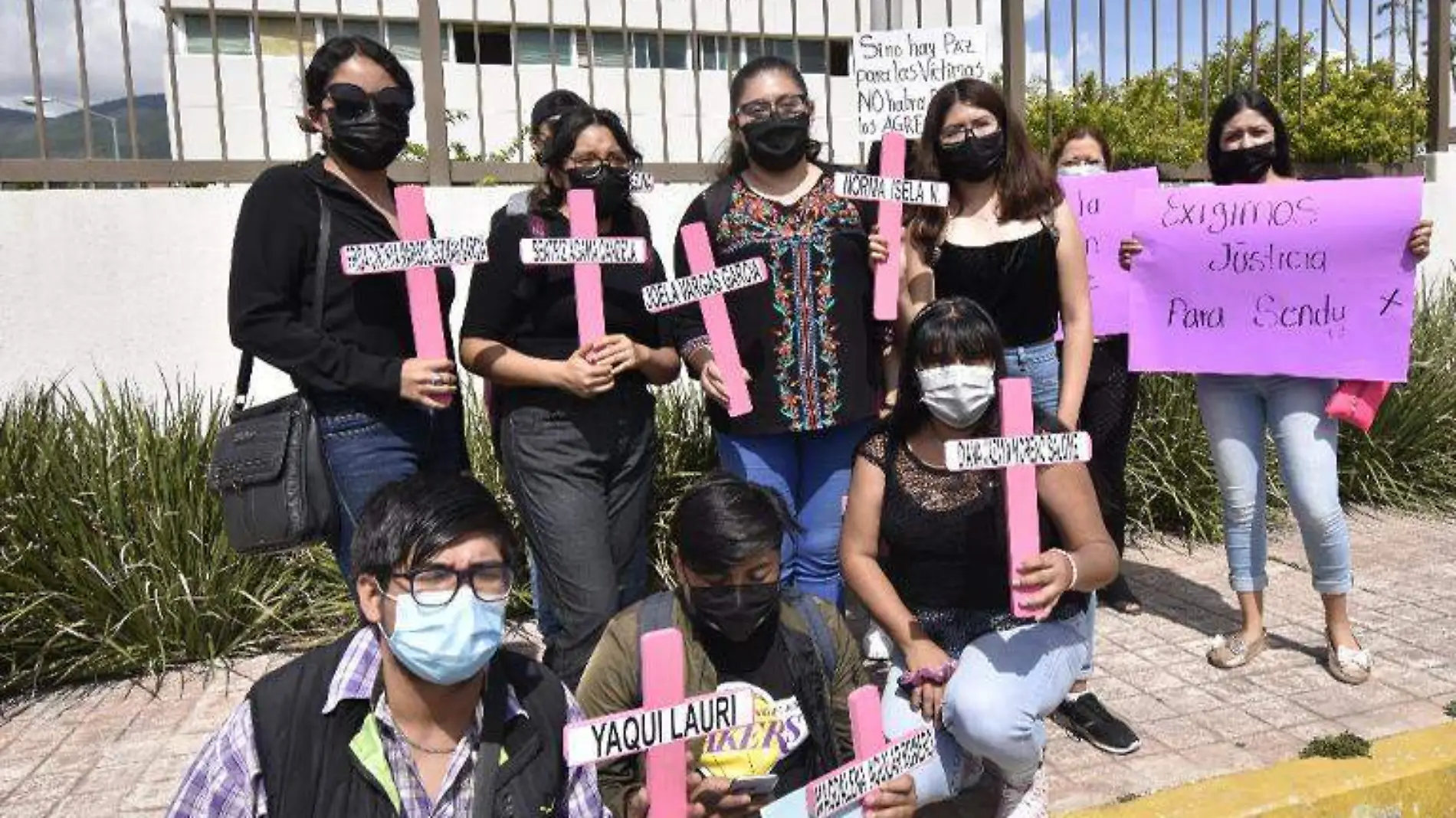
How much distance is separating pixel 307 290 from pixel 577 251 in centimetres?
67

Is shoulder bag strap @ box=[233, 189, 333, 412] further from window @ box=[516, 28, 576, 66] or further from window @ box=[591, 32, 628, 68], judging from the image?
window @ box=[516, 28, 576, 66]

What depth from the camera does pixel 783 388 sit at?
3.43 meters

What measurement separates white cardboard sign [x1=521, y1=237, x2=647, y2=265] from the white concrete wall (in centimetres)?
247

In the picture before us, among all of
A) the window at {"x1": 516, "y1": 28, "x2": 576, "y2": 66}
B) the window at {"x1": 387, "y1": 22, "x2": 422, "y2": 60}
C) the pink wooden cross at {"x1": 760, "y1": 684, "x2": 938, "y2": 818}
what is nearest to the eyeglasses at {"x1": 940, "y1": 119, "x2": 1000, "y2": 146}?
the pink wooden cross at {"x1": 760, "y1": 684, "x2": 938, "y2": 818}

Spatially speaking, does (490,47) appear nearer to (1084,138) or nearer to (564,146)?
(1084,138)

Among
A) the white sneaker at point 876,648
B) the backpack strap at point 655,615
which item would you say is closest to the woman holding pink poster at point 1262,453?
the white sneaker at point 876,648

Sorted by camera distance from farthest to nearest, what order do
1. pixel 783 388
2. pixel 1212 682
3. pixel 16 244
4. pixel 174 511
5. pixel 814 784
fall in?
1. pixel 16 244
2. pixel 174 511
3. pixel 1212 682
4. pixel 783 388
5. pixel 814 784

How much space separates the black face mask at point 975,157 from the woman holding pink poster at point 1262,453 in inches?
40.3

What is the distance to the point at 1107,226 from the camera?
15.4 ft

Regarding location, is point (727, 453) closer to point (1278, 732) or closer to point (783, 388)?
point (783, 388)

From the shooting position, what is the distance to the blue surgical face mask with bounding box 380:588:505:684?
1863 mm

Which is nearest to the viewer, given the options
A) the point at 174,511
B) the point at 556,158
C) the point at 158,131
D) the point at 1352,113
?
the point at 556,158

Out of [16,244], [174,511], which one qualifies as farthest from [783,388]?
[16,244]

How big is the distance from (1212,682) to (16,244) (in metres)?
5.43
